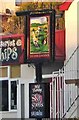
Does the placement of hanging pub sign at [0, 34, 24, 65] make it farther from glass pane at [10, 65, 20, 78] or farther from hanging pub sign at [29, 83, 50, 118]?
hanging pub sign at [29, 83, 50, 118]

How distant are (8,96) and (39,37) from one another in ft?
8.98

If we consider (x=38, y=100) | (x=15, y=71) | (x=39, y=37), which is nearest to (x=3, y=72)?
(x=15, y=71)

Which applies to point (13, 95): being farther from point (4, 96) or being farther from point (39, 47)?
point (39, 47)

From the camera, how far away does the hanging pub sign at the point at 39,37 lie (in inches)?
402

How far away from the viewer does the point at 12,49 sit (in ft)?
37.9

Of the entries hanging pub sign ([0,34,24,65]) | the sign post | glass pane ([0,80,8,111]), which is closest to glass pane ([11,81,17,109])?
glass pane ([0,80,8,111])

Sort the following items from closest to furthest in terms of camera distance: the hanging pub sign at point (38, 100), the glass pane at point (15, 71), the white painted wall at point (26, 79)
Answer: the hanging pub sign at point (38, 100) < the white painted wall at point (26, 79) < the glass pane at point (15, 71)

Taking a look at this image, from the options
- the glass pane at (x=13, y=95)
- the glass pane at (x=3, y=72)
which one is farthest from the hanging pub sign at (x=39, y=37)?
the glass pane at (x=13, y=95)

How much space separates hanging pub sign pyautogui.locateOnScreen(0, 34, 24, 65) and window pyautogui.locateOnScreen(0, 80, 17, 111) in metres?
1.11

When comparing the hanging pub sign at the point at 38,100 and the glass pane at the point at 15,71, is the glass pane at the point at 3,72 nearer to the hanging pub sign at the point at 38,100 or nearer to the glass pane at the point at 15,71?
the glass pane at the point at 15,71

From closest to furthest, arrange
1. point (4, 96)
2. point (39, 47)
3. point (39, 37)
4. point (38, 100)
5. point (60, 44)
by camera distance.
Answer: point (38, 100), point (39, 47), point (39, 37), point (60, 44), point (4, 96)

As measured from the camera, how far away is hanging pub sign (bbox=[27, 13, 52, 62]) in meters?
10.2

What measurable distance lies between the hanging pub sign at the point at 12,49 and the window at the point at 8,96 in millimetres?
1110

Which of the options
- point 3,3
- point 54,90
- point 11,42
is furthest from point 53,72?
point 3,3
